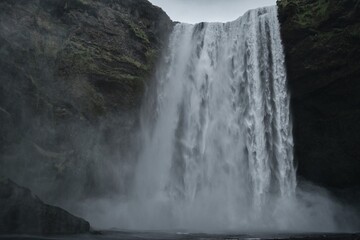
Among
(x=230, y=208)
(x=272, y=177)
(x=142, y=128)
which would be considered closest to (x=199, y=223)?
(x=230, y=208)

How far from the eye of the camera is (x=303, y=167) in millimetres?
28703

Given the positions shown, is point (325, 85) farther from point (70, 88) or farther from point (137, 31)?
point (70, 88)

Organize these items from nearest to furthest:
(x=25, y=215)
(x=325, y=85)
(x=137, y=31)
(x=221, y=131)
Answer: (x=25, y=215)
(x=325, y=85)
(x=221, y=131)
(x=137, y=31)

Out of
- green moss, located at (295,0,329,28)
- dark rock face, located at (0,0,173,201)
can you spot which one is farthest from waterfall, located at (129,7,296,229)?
dark rock face, located at (0,0,173,201)

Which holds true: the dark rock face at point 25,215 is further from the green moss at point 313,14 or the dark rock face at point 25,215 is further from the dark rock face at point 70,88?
the green moss at point 313,14

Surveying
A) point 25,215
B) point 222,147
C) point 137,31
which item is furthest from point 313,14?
point 25,215

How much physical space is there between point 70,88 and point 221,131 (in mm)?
10819

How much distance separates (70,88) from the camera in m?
25.6

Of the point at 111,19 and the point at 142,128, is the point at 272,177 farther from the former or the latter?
the point at 111,19

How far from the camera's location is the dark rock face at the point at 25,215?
16266mm

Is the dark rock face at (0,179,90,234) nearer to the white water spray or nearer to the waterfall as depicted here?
the white water spray

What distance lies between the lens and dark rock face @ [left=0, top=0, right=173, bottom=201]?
2267 cm

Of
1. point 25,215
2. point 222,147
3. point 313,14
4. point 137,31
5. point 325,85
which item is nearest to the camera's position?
point 25,215

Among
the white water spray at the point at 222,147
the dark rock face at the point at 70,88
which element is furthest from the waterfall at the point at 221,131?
the dark rock face at the point at 70,88
